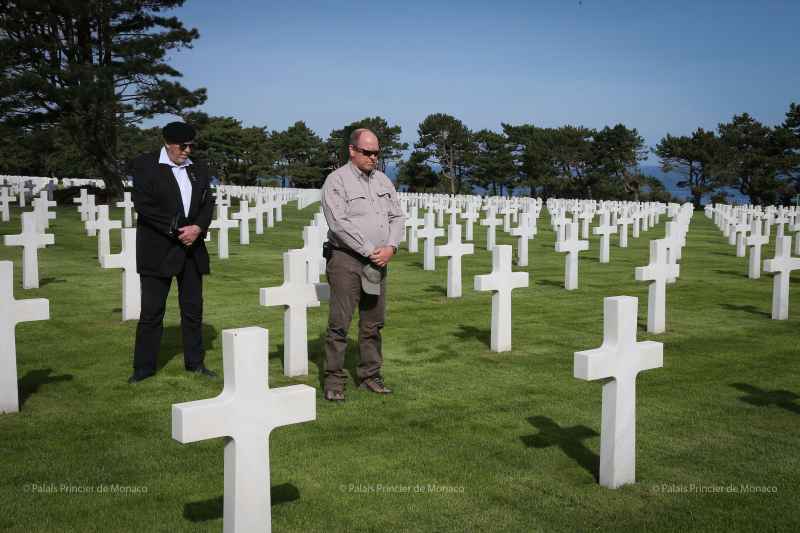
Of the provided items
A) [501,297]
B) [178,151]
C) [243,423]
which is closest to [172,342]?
[178,151]

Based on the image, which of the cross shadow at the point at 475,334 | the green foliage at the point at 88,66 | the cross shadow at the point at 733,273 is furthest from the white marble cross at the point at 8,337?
the green foliage at the point at 88,66

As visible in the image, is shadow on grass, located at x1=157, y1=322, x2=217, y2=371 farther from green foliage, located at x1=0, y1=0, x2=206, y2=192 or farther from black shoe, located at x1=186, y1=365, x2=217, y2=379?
green foliage, located at x1=0, y1=0, x2=206, y2=192

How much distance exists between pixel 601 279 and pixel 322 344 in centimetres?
720

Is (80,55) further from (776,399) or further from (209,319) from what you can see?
(776,399)

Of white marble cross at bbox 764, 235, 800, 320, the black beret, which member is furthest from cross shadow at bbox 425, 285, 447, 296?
the black beret

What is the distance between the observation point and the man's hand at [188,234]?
618cm

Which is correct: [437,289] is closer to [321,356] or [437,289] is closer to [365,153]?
[321,356]

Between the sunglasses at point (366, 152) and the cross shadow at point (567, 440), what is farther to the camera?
the sunglasses at point (366, 152)

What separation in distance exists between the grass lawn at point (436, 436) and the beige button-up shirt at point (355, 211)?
1178mm

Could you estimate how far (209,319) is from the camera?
367 inches

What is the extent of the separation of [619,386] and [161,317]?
371 centimetres

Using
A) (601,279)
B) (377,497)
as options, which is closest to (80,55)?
(601,279)

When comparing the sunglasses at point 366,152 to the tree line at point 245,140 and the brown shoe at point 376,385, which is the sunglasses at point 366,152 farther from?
the tree line at point 245,140

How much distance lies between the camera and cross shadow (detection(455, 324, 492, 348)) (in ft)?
27.4
